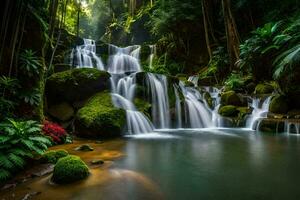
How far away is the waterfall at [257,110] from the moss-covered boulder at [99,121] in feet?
15.7

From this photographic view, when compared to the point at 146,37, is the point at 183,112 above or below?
below

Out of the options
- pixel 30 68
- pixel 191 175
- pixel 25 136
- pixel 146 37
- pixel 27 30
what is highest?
pixel 146 37

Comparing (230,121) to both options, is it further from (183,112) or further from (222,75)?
(222,75)

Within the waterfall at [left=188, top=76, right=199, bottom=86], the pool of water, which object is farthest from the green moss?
the waterfall at [left=188, top=76, right=199, bottom=86]

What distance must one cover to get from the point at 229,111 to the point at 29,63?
7683 mm

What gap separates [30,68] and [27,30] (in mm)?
1257

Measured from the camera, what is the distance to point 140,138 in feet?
28.1

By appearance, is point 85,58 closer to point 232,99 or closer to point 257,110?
point 232,99

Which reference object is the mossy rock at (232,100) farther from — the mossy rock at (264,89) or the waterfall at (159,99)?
the waterfall at (159,99)

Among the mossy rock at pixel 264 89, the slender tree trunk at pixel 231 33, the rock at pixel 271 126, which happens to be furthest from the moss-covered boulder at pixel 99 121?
the slender tree trunk at pixel 231 33

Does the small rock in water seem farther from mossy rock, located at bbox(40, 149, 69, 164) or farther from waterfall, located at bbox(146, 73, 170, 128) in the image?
waterfall, located at bbox(146, 73, 170, 128)

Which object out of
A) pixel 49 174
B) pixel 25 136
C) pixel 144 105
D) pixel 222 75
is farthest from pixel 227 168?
pixel 222 75

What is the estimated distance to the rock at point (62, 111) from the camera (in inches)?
390

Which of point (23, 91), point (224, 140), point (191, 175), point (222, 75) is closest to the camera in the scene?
point (191, 175)
